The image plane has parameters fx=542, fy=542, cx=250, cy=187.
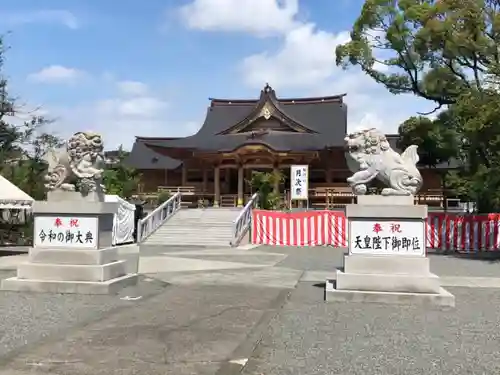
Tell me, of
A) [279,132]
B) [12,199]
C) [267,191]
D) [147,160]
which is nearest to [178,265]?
[12,199]

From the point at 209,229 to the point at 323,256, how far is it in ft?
23.7

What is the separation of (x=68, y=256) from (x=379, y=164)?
18.0 feet

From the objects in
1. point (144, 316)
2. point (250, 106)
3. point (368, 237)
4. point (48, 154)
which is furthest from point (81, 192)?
point (250, 106)

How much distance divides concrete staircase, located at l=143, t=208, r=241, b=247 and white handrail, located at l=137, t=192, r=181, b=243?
0.21m

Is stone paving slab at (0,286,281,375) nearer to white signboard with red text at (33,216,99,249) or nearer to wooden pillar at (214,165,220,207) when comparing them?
white signboard with red text at (33,216,99,249)

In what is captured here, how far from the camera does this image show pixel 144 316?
23.7ft

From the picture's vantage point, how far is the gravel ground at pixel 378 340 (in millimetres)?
5000

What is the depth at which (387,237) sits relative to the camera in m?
8.78

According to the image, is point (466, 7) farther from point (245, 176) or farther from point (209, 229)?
point (245, 176)

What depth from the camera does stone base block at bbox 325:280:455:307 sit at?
26.8 ft

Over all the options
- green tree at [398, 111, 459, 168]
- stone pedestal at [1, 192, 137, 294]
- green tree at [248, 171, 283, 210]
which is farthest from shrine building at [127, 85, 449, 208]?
stone pedestal at [1, 192, 137, 294]

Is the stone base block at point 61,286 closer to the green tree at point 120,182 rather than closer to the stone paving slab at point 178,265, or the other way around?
the stone paving slab at point 178,265

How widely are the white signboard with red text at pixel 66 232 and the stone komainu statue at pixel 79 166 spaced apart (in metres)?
0.53

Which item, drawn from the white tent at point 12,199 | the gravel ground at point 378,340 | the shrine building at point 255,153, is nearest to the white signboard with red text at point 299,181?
the shrine building at point 255,153
